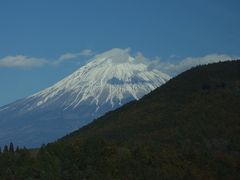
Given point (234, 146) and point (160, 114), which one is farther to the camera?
point (160, 114)

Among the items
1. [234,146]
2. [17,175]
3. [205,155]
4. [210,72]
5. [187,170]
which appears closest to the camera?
Answer: [17,175]

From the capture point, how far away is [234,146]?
10756 centimetres

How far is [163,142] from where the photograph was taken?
357 feet

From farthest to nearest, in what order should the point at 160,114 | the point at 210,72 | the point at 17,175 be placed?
1. the point at 210,72
2. the point at 160,114
3. the point at 17,175

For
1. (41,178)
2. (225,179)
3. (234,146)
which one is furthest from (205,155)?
(41,178)

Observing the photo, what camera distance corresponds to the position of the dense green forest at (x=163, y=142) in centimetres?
8281

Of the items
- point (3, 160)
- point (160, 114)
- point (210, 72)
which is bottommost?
point (3, 160)

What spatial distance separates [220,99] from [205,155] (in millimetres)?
41362

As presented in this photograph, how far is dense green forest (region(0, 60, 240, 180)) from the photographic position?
272 feet

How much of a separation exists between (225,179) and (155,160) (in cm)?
894

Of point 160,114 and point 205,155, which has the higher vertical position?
point 160,114

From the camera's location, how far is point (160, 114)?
423 ft

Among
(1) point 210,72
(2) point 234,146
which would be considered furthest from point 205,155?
(1) point 210,72

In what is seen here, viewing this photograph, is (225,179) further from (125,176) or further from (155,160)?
(125,176)
